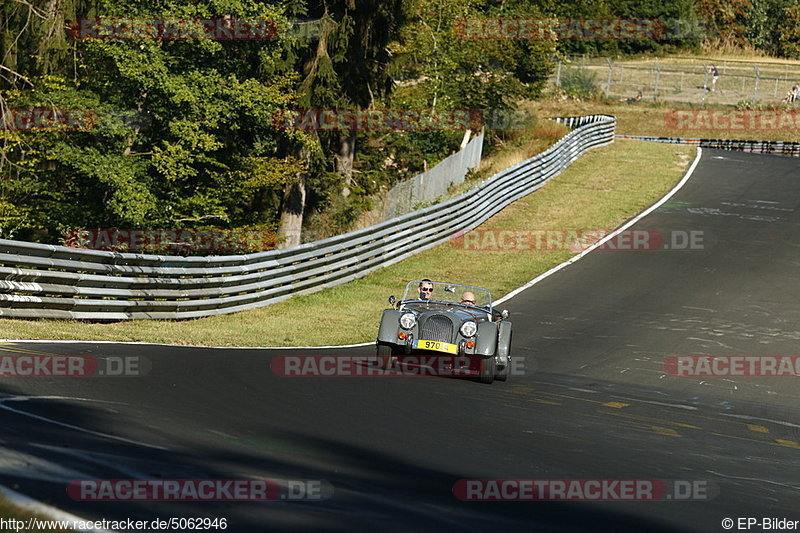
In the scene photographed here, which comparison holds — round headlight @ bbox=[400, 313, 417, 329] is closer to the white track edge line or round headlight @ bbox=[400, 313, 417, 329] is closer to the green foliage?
the white track edge line

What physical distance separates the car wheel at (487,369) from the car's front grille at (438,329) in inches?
20.2

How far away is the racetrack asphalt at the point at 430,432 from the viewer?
218 inches

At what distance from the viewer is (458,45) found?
47375mm

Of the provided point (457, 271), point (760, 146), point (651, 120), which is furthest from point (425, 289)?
point (651, 120)

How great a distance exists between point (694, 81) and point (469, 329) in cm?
7172

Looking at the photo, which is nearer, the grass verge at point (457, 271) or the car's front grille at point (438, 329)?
the car's front grille at point (438, 329)

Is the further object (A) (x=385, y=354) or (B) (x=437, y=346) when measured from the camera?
(A) (x=385, y=354)

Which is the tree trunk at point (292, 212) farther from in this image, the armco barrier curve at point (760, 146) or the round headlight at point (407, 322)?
the armco barrier curve at point (760, 146)

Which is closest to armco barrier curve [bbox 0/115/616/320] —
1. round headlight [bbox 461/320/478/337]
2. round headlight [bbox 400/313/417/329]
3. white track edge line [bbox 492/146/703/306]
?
white track edge line [bbox 492/146/703/306]

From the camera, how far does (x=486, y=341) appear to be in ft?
41.3

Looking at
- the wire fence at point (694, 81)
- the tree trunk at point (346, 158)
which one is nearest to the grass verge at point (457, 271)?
the tree trunk at point (346, 158)

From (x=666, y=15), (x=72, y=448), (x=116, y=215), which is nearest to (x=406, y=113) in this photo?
(x=116, y=215)

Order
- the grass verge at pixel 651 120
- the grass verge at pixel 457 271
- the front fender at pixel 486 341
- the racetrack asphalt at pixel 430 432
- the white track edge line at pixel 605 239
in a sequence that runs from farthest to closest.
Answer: the grass verge at pixel 651 120 < the white track edge line at pixel 605 239 < the grass verge at pixel 457 271 < the front fender at pixel 486 341 < the racetrack asphalt at pixel 430 432

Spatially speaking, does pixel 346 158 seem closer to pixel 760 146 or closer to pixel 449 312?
pixel 449 312
